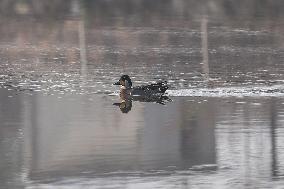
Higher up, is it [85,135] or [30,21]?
[30,21]

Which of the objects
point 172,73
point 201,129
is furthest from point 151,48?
point 201,129

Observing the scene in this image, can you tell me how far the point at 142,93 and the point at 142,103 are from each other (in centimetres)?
57

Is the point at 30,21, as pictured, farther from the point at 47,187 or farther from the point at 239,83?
the point at 47,187

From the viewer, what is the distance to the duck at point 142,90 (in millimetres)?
24812

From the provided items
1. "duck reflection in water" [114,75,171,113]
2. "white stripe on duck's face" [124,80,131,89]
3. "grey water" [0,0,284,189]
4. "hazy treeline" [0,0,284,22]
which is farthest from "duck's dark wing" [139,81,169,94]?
"hazy treeline" [0,0,284,22]

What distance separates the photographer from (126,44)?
1478 inches

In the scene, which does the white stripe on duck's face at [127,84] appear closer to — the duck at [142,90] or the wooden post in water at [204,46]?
the duck at [142,90]

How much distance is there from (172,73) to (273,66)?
124 inches

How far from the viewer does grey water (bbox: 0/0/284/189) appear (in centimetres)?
1680

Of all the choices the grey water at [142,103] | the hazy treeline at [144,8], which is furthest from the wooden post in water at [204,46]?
the hazy treeline at [144,8]

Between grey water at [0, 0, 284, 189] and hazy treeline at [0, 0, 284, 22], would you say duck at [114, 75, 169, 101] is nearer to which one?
grey water at [0, 0, 284, 189]

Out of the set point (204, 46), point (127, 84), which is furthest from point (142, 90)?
point (204, 46)

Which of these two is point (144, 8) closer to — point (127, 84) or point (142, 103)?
point (127, 84)

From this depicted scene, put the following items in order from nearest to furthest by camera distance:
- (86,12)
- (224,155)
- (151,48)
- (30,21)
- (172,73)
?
1. (224,155)
2. (172,73)
3. (151,48)
4. (30,21)
5. (86,12)
